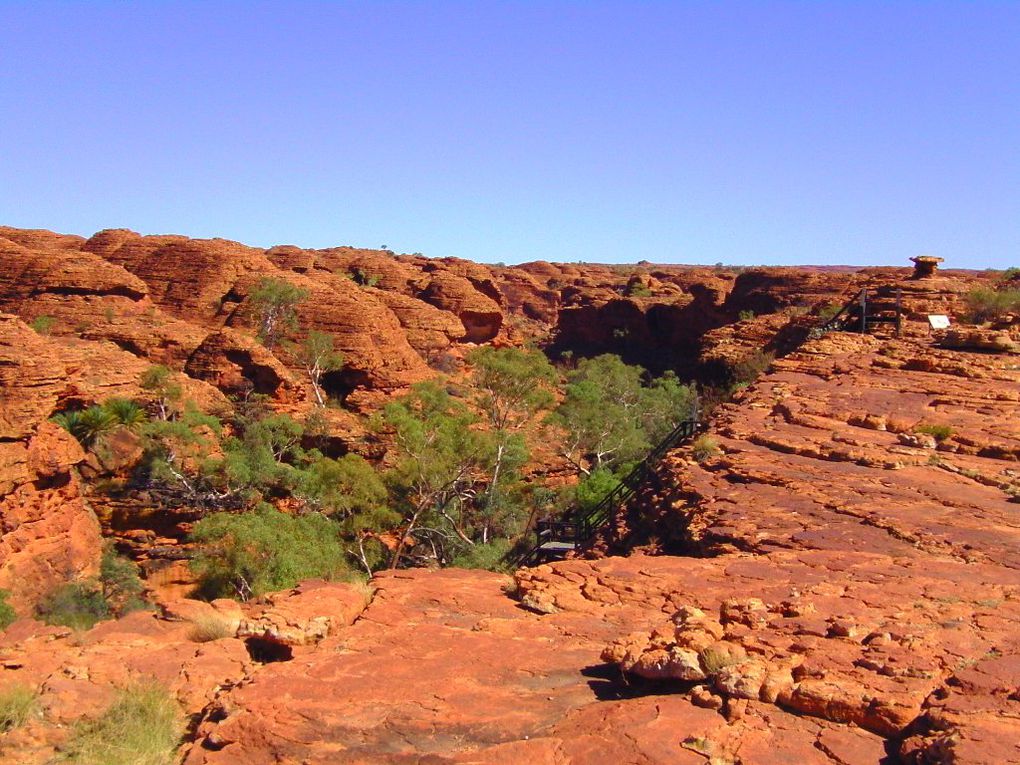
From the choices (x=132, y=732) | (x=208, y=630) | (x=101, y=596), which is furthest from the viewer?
(x=101, y=596)

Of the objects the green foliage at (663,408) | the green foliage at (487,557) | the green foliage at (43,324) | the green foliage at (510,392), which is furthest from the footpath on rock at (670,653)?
the green foliage at (43,324)

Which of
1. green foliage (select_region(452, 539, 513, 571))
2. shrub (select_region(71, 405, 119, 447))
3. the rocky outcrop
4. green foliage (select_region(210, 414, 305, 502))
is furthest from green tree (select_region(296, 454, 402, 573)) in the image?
the rocky outcrop

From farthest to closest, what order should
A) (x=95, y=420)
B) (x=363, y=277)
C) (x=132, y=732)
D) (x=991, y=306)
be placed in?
(x=363, y=277)
(x=95, y=420)
(x=991, y=306)
(x=132, y=732)

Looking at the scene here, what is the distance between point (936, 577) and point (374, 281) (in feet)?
155

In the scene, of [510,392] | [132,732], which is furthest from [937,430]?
[510,392]

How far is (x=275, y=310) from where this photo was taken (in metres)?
35.8

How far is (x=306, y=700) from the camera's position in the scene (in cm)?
486

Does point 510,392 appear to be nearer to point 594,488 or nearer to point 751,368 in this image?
point 594,488

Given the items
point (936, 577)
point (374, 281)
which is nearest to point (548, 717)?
point (936, 577)

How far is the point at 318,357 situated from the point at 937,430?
80.8 feet

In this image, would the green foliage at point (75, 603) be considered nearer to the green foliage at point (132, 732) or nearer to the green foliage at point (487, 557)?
the green foliage at point (487, 557)

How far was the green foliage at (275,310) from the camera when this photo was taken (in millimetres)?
35344

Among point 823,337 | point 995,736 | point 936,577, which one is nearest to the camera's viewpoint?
point 995,736

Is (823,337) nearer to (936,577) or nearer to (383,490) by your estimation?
(383,490)
